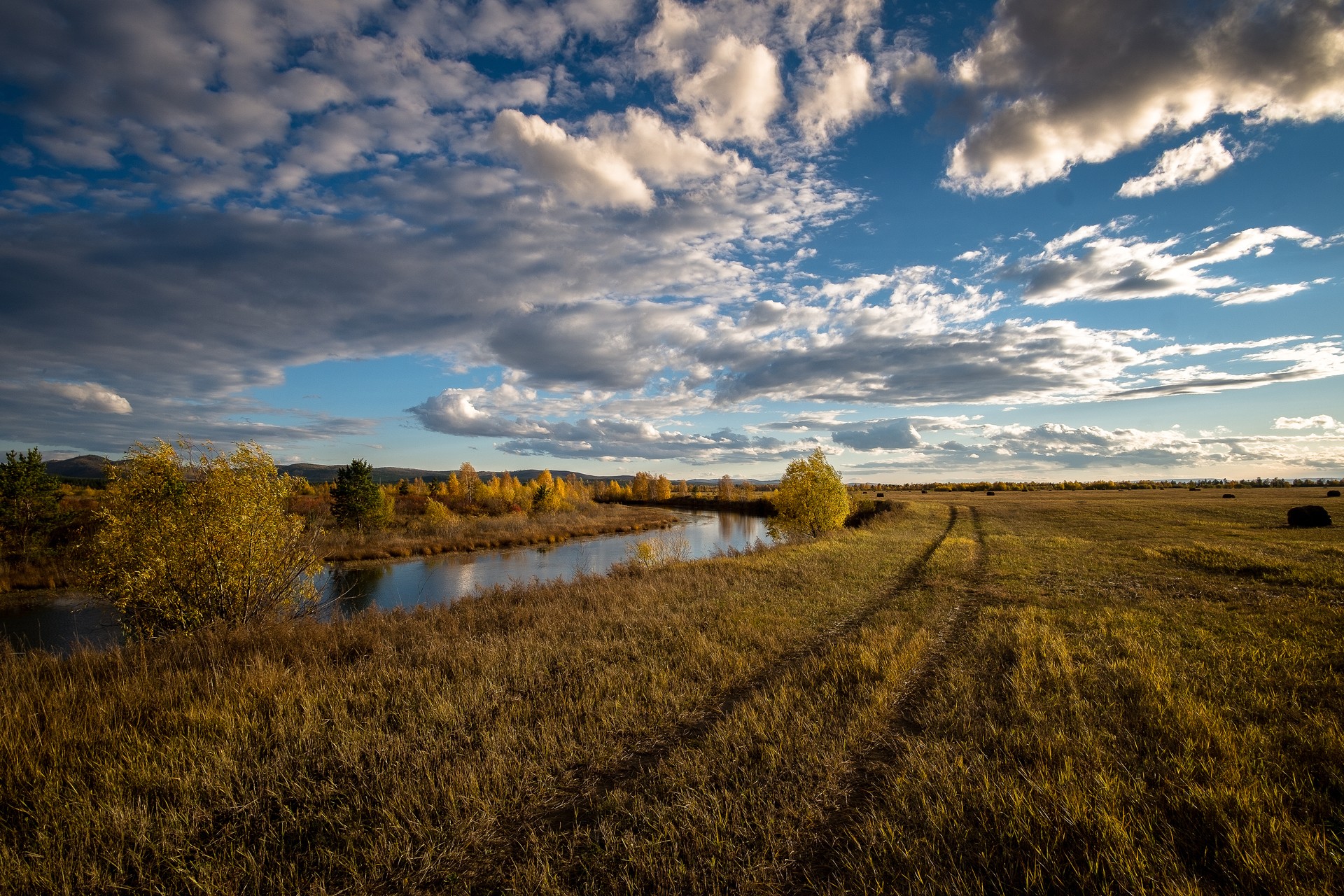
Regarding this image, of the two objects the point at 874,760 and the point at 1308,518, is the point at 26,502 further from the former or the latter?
the point at 1308,518

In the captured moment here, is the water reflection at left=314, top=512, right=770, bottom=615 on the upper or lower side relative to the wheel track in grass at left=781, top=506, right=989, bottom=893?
lower

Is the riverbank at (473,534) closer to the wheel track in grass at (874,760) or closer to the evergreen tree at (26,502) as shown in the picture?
the evergreen tree at (26,502)

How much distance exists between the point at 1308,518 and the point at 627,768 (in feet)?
162

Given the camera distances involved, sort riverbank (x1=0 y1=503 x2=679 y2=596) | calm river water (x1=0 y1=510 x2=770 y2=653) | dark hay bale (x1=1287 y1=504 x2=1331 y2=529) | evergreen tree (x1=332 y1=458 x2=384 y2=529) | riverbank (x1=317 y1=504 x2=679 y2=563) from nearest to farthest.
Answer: calm river water (x1=0 y1=510 x2=770 y2=653) < riverbank (x1=0 y1=503 x2=679 y2=596) < dark hay bale (x1=1287 y1=504 x2=1331 y2=529) < riverbank (x1=317 y1=504 x2=679 y2=563) < evergreen tree (x1=332 y1=458 x2=384 y2=529)

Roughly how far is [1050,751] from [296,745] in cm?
799

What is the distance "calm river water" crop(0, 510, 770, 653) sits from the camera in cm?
2105

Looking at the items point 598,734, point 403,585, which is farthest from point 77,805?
point 403,585

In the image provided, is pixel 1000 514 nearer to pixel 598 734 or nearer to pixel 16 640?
pixel 598 734

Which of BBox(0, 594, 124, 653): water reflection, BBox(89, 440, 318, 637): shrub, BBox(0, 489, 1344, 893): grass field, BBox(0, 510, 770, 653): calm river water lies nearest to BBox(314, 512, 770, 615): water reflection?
BBox(0, 510, 770, 653): calm river water

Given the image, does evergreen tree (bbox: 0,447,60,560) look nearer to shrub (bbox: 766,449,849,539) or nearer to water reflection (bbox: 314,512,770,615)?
water reflection (bbox: 314,512,770,615)

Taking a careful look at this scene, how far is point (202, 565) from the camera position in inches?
494

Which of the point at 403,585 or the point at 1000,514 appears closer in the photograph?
the point at 403,585

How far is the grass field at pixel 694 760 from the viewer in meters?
3.79

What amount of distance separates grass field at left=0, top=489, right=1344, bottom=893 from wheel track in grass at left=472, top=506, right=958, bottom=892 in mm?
35
